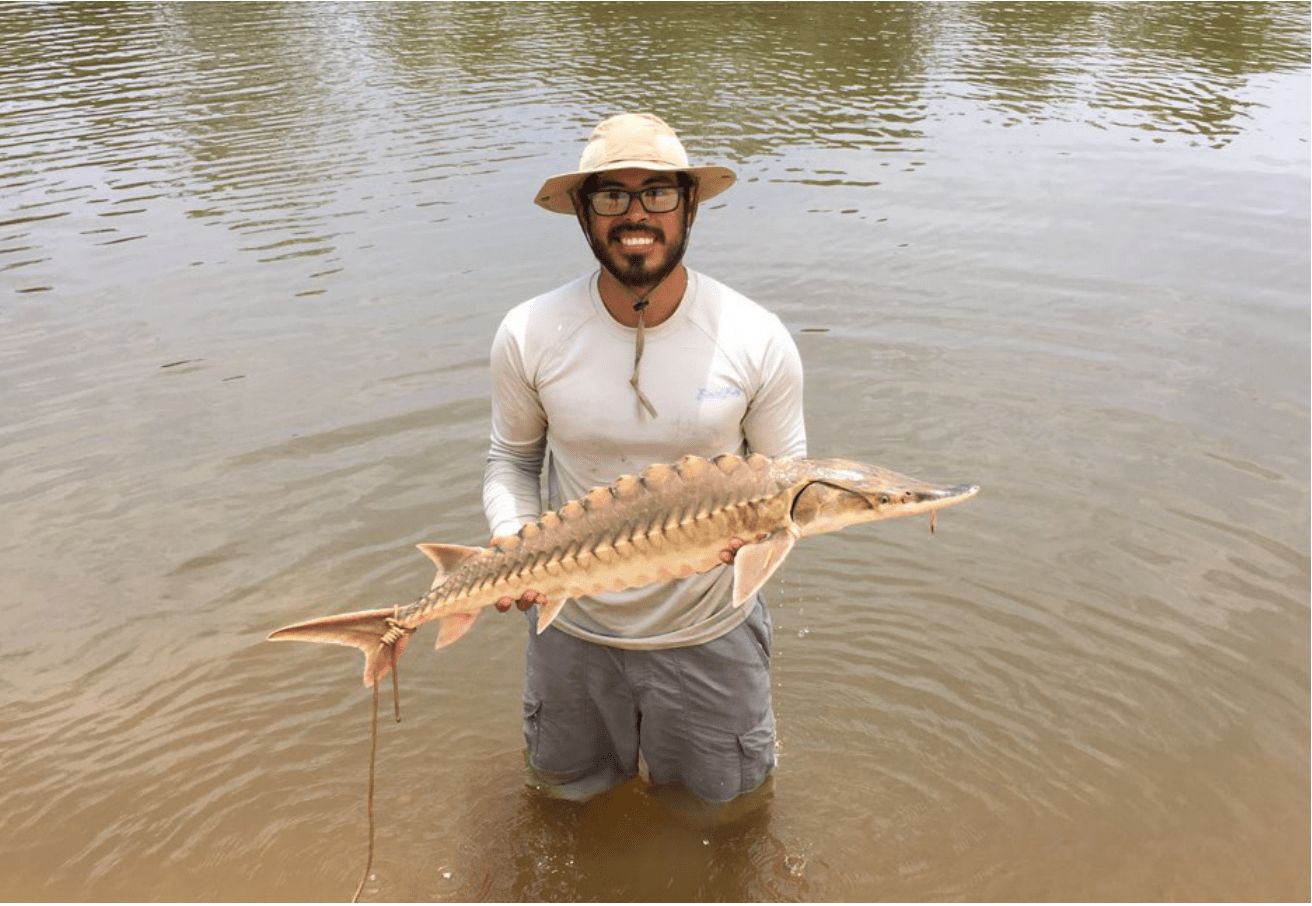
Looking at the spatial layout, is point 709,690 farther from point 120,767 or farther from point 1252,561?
point 1252,561

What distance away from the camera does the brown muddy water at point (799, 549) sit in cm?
496

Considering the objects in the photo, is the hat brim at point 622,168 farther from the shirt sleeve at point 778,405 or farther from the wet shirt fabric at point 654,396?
the shirt sleeve at point 778,405

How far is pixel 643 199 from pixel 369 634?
138 cm

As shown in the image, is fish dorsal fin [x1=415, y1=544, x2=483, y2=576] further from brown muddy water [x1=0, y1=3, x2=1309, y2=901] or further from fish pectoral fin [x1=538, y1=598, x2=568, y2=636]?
brown muddy water [x1=0, y1=3, x2=1309, y2=901]

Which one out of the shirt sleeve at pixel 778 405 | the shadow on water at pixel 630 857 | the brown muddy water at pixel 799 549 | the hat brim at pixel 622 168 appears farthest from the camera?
the brown muddy water at pixel 799 549

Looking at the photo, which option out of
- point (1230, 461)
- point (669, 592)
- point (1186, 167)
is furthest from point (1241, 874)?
point (1186, 167)

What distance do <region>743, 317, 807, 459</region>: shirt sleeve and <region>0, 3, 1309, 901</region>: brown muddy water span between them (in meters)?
1.81

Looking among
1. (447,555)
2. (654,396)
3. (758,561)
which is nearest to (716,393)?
(654,396)

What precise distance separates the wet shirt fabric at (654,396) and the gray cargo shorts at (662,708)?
0.12 metres

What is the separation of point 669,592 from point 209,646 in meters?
3.43

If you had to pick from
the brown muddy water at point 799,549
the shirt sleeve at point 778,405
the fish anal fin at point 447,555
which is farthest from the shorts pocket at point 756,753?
the fish anal fin at point 447,555

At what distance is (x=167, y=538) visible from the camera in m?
7.10

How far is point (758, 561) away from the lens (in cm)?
319

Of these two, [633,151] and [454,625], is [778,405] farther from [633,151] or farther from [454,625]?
[454,625]
